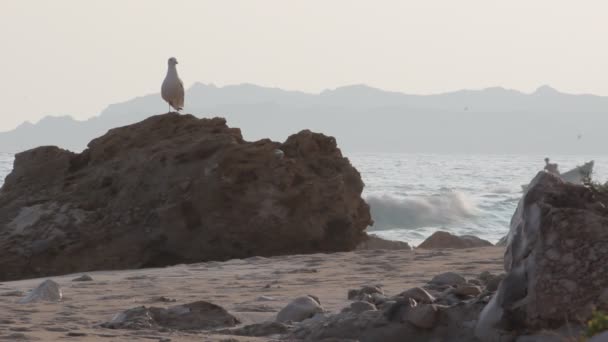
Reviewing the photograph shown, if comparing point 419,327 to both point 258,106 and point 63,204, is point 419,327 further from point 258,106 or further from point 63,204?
point 258,106

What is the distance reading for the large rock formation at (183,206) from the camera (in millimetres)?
10656

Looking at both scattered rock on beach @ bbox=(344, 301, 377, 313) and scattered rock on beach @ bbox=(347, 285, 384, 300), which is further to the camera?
scattered rock on beach @ bbox=(347, 285, 384, 300)

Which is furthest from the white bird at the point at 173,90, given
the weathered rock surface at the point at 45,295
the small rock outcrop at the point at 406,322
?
the small rock outcrop at the point at 406,322

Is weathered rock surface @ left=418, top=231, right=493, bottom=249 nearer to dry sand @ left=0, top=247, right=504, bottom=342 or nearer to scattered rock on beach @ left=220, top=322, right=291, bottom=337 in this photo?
dry sand @ left=0, top=247, right=504, bottom=342

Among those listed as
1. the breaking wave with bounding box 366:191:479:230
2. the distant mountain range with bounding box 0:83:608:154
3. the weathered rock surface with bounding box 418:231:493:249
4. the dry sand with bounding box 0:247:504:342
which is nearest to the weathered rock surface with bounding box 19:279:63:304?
the dry sand with bounding box 0:247:504:342

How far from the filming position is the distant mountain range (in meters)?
153

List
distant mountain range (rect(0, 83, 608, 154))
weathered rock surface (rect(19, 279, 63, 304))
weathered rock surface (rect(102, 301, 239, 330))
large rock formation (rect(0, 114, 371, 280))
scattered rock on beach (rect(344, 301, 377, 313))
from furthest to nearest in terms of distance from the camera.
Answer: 1. distant mountain range (rect(0, 83, 608, 154))
2. large rock formation (rect(0, 114, 371, 280))
3. weathered rock surface (rect(19, 279, 63, 304))
4. weathered rock surface (rect(102, 301, 239, 330))
5. scattered rock on beach (rect(344, 301, 377, 313))

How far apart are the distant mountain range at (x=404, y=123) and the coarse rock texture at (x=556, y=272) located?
13712 cm

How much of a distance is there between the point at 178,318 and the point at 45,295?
1.54 meters

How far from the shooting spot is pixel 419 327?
18.2 ft

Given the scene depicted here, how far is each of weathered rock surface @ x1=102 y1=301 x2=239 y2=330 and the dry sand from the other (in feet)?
0.39

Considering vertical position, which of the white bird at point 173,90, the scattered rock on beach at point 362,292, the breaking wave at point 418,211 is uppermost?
the white bird at point 173,90

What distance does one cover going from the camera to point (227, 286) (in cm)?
816

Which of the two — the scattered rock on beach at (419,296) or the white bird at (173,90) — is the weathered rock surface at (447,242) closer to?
the white bird at (173,90)
